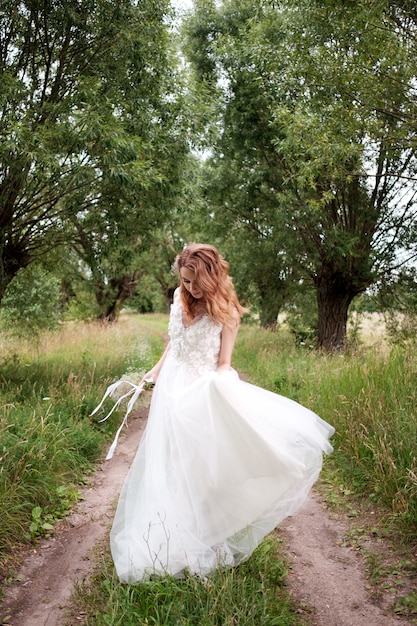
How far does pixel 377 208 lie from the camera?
12.0 meters

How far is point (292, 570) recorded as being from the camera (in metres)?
3.90

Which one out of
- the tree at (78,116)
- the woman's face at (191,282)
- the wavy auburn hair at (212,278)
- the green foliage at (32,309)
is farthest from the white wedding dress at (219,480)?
the green foliage at (32,309)

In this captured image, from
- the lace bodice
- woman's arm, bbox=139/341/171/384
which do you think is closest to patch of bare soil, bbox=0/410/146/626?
woman's arm, bbox=139/341/171/384

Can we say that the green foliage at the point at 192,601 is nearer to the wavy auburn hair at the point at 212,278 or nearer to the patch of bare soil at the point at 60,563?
the patch of bare soil at the point at 60,563

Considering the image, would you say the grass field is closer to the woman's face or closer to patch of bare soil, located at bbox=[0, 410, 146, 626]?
patch of bare soil, located at bbox=[0, 410, 146, 626]

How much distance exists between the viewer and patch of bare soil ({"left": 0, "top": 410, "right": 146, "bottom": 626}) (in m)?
3.40

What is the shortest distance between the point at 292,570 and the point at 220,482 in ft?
3.58

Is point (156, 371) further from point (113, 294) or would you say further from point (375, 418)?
point (113, 294)

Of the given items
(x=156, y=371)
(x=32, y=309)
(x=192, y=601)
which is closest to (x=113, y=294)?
(x=32, y=309)

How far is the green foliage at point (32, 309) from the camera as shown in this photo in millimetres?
13172

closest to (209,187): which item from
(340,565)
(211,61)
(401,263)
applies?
(211,61)

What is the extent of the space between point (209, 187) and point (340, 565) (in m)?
12.0

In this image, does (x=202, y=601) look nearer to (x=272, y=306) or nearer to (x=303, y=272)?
(x=303, y=272)

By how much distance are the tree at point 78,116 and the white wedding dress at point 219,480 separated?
423 cm
